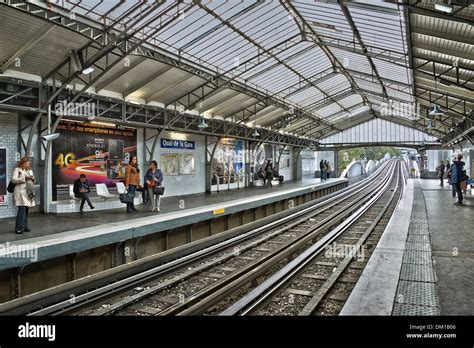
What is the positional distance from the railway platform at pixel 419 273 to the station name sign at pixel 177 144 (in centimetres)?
1187

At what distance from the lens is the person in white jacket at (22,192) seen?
788 centimetres

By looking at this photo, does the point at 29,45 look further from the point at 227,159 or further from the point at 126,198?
the point at 227,159

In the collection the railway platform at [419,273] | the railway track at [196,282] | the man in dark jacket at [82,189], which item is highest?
the man in dark jacket at [82,189]

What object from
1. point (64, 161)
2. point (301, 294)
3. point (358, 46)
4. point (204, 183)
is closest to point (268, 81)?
point (358, 46)

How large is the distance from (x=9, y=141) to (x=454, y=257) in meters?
12.3

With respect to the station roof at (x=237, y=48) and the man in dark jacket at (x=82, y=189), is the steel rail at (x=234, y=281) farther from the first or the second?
the man in dark jacket at (x=82, y=189)

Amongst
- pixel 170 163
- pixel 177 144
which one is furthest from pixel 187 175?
pixel 177 144

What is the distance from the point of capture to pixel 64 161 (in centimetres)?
1273

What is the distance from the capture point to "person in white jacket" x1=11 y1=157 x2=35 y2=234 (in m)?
7.88

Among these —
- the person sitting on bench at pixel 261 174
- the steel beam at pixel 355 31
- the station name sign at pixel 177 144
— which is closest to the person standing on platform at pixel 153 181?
the station name sign at pixel 177 144

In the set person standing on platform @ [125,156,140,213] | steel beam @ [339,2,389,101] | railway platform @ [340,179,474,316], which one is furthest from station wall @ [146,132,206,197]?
railway platform @ [340,179,474,316]

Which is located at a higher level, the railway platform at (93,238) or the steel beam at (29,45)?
the steel beam at (29,45)

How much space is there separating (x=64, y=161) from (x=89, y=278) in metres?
7.36
